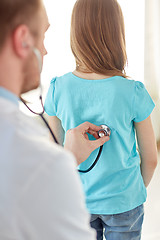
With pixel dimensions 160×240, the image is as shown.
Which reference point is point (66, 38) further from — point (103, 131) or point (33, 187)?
point (33, 187)

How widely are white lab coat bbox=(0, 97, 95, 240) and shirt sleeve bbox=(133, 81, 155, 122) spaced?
570 millimetres

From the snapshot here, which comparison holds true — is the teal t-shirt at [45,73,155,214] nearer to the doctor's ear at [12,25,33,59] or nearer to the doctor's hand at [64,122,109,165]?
the doctor's hand at [64,122,109,165]

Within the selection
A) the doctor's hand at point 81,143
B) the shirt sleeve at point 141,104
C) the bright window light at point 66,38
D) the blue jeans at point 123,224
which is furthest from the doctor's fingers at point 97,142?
the bright window light at point 66,38

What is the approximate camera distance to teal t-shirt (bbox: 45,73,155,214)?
3.52ft

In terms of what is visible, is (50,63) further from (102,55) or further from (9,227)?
(9,227)

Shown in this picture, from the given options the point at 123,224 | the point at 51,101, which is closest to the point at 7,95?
the point at 51,101

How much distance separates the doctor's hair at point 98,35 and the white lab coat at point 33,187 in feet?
1.94

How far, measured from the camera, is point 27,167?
20.4 inches

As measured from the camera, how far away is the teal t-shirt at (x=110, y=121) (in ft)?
3.52

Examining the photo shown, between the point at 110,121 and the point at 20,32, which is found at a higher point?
the point at 20,32

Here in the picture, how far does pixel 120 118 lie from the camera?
3.55 feet

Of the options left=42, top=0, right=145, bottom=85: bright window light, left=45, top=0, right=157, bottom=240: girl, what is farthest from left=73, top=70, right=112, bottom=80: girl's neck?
left=42, top=0, right=145, bottom=85: bright window light

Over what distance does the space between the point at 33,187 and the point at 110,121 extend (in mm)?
589

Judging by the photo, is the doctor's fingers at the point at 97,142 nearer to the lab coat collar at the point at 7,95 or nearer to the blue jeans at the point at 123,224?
the blue jeans at the point at 123,224
